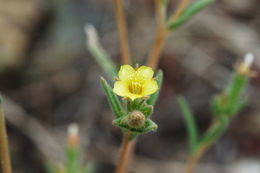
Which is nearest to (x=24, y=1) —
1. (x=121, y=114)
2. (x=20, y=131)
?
(x=20, y=131)

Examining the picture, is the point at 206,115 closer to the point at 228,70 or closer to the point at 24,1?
the point at 228,70

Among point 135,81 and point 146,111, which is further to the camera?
point 135,81

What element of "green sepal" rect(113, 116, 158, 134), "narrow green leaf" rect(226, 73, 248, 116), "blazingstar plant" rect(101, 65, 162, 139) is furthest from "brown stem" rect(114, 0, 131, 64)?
"green sepal" rect(113, 116, 158, 134)

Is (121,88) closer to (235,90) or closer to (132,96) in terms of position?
(132,96)

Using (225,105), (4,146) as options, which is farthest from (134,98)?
(225,105)

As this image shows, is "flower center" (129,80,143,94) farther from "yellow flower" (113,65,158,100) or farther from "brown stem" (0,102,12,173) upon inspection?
"brown stem" (0,102,12,173)
